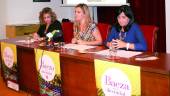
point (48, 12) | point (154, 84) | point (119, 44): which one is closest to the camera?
point (154, 84)

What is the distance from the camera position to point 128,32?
291 cm

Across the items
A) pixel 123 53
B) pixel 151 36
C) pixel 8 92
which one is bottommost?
pixel 8 92

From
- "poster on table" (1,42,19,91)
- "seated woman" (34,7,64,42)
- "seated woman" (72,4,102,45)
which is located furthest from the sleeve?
"poster on table" (1,42,19,91)

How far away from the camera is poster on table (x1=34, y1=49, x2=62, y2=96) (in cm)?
285

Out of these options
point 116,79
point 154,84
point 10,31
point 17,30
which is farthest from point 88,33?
point 10,31

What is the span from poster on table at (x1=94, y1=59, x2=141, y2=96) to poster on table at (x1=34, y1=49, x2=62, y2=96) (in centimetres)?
54

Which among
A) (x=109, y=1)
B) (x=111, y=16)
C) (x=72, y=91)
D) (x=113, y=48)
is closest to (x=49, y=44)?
(x=72, y=91)

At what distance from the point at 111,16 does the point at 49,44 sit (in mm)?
2612

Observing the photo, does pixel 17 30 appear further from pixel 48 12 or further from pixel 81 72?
pixel 81 72

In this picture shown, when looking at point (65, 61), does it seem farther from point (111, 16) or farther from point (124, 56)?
point (111, 16)

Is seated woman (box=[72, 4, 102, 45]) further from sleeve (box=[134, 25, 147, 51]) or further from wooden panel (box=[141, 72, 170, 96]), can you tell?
wooden panel (box=[141, 72, 170, 96])

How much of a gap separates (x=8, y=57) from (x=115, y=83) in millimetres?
1702

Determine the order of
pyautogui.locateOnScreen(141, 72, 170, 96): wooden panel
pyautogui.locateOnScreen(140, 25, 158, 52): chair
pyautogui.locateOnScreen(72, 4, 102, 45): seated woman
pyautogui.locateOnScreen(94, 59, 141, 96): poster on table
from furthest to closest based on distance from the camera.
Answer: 1. pyautogui.locateOnScreen(72, 4, 102, 45): seated woman
2. pyautogui.locateOnScreen(140, 25, 158, 52): chair
3. pyautogui.locateOnScreen(94, 59, 141, 96): poster on table
4. pyautogui.locateOnScreen(141, 72, 170, 96): wooden panel

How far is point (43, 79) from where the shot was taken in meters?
3.03
